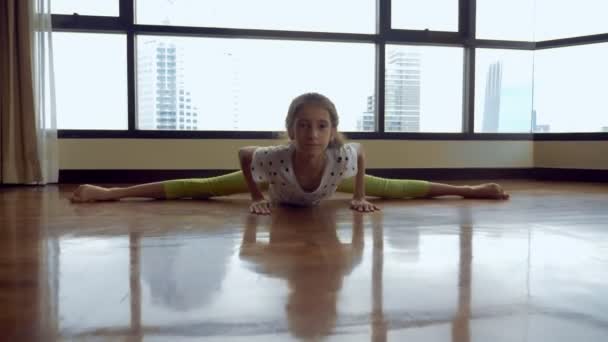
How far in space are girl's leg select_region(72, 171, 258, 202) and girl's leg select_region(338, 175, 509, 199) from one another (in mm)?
554

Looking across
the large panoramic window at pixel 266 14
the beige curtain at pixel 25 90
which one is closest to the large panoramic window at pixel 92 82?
the beige curtain at pixel 25 90

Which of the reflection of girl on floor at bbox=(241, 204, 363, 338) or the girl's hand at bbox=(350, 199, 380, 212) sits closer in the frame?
the reflection of girl on floor at bbox=(241, 204, 363, 338)

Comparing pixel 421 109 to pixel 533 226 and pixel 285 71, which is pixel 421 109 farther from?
pixel 533 226

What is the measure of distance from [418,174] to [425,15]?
55.9 inches

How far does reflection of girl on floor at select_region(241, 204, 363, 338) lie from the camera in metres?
0.74

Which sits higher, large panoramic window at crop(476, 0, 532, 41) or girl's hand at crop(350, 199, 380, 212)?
large panoramic window at crop(476, 0, 532, 41)

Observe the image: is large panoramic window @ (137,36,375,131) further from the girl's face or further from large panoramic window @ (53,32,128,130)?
the girl's face

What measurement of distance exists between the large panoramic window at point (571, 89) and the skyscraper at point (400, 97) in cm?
117

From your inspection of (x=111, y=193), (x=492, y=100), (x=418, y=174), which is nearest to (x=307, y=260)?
(x=111, y=193)

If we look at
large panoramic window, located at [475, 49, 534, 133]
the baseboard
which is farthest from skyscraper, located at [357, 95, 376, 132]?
large panoramic window, located at [475, 49, 534, 133]

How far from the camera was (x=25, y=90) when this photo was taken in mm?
3514

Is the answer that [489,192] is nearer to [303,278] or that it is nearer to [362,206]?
[362,206]

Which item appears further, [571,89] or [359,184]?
[571,89]

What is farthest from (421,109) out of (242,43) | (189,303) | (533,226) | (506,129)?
(189,303)
